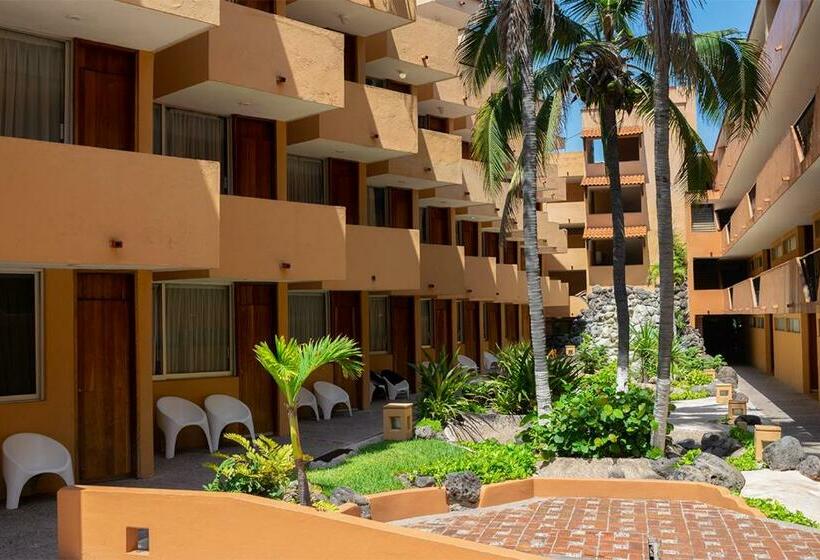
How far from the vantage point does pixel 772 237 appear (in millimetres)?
33875

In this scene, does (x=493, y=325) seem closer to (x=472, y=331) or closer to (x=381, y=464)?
(x=472, y=331)

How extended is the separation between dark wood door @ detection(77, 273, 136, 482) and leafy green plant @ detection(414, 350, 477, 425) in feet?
21.9

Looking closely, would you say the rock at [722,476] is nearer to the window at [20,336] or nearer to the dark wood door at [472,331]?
the window at [20,336]

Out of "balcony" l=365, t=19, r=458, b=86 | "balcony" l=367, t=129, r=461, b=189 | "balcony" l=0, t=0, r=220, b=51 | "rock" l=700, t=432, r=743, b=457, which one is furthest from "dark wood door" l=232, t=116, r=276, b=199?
"rock" l=700, t=432, r=743, b=457

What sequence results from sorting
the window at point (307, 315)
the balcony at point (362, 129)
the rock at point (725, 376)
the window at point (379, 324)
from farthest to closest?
the rock at point (725, 376) → the window at point (379, 324) → the window at point (307, 315) → the balcony at point (362, 129)

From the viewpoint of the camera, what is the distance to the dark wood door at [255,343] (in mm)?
18078

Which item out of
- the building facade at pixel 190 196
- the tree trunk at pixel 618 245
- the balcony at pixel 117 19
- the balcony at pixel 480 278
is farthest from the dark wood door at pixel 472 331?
the balcony at pixel 117 19

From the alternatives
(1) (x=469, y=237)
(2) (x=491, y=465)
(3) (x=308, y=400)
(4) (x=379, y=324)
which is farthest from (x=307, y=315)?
(1) (x=469, y=237)

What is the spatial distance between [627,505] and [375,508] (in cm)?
363

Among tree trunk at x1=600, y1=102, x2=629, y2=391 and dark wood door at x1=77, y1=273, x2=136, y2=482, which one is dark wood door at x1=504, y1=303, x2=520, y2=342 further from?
dark wood door at x1=77, y1=273, x2=136, y2=482

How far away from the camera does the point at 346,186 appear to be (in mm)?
22578

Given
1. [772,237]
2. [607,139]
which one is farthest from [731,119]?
[772,237]

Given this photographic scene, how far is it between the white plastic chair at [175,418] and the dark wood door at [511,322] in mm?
27044

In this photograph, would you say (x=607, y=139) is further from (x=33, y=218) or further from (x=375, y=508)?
(x=33, y=218)
